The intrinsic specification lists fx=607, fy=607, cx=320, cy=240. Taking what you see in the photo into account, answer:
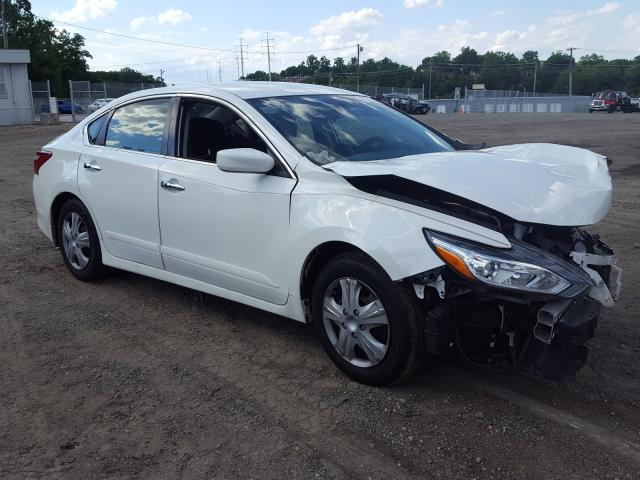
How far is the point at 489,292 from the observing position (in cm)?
290

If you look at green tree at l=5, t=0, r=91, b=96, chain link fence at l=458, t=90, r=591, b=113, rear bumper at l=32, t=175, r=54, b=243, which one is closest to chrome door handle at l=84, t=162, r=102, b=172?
rear bumper at l=32, t=175, r=54, b=243

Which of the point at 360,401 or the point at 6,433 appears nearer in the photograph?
the point at 6,433

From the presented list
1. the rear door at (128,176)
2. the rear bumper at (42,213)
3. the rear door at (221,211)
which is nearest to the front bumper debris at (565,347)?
the rear door at (221,211)

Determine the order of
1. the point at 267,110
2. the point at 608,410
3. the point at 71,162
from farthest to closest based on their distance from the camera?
the point at 71,162
the point at 267,110
the point at 608,410

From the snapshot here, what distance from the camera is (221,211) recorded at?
393 centimetres

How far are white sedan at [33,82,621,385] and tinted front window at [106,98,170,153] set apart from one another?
17 millimetres

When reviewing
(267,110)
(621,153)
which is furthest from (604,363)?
(621,153)

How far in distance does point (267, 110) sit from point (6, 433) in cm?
241

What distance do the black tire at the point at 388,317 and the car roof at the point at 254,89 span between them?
4.84 feet

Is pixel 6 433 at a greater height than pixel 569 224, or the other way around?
pixel 569 224

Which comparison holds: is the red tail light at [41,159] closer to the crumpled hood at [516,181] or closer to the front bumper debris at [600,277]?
the crumpled hood at [516,181]

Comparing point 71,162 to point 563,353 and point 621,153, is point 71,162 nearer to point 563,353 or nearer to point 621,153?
point 563,353

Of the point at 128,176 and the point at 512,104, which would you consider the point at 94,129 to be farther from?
the point at 512,104

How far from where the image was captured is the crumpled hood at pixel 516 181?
2990 mm
